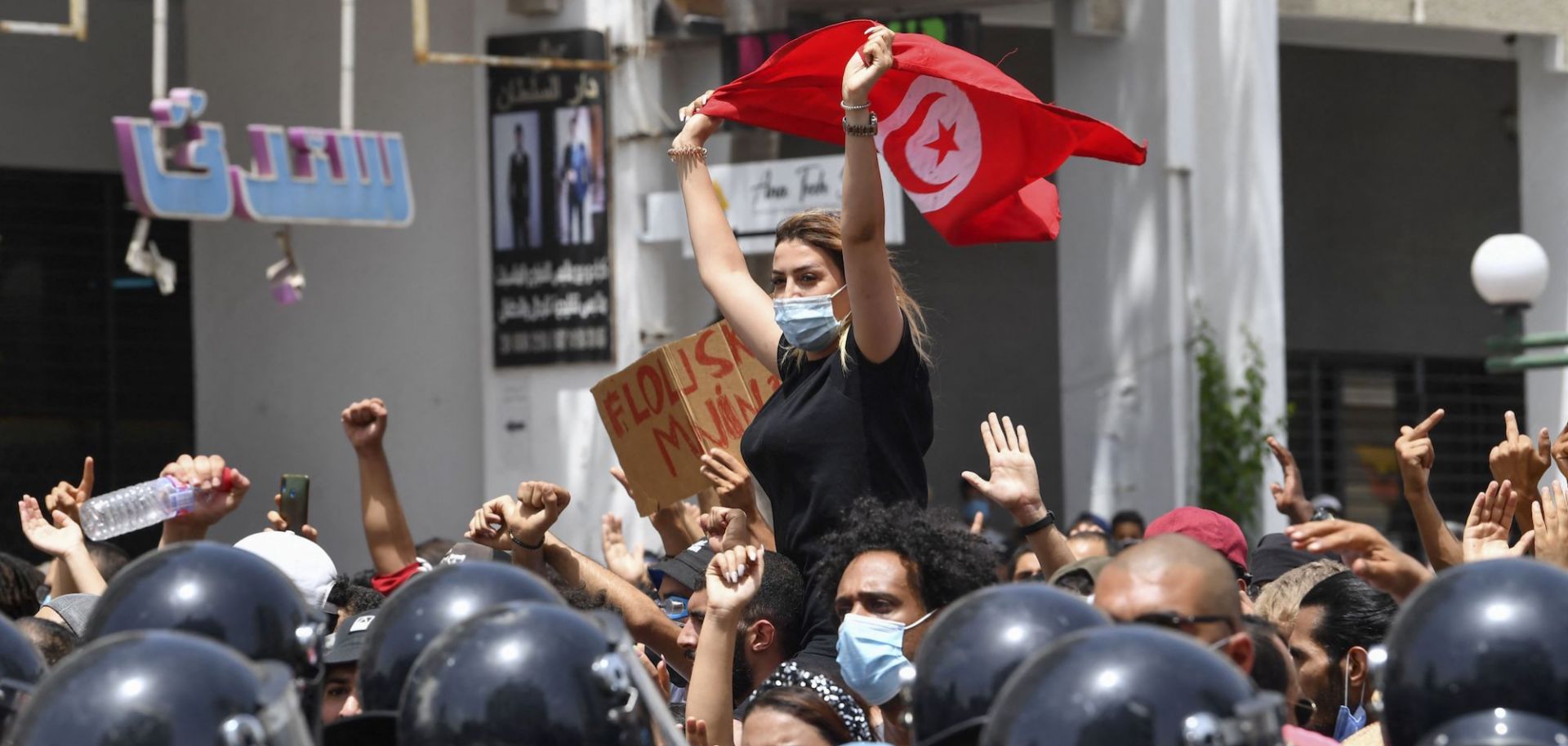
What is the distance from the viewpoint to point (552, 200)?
13.6 meters

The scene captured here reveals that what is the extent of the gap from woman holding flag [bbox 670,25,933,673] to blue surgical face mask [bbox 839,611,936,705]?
0.71ft

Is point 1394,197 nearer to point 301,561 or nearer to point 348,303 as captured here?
point 348,303

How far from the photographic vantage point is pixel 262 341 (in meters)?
14.9

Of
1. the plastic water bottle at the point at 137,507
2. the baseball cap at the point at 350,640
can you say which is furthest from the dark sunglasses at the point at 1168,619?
the plastic water bottle at the point at 137,507

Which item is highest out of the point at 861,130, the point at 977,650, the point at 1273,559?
the point at 861,130

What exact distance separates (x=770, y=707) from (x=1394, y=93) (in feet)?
57.2

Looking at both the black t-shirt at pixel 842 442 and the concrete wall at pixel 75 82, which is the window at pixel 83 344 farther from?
the black t-shirt at pixel 842 442

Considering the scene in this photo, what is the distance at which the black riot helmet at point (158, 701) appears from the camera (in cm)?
276

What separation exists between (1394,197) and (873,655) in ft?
55.9

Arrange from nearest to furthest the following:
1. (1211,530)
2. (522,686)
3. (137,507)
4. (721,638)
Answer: (522,686) < (721,638) < (1211,530) < (137,507)

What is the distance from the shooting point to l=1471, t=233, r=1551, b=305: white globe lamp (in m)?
11.8

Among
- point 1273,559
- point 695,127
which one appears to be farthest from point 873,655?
point 1273,559

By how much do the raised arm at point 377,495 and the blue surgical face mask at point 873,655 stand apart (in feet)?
6.51

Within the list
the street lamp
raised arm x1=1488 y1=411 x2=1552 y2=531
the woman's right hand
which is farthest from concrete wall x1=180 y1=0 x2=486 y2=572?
raised arm x1=1488 y1=411 x2=1552 y2=531
